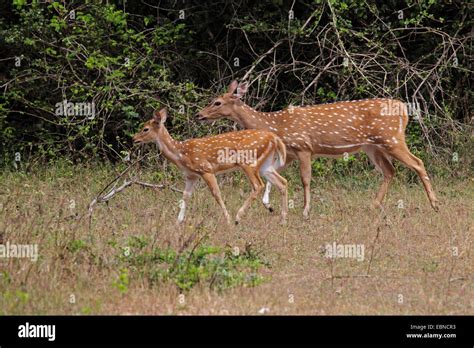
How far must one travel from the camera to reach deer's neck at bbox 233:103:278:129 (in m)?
12.1

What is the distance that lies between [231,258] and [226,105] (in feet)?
12.6

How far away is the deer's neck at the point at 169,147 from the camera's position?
11211 mm

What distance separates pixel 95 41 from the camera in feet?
47.8

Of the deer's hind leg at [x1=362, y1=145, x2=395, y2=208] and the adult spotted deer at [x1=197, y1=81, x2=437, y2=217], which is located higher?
the adult spotted deer at [x1=197, y1=81, x2=437, y2=217]

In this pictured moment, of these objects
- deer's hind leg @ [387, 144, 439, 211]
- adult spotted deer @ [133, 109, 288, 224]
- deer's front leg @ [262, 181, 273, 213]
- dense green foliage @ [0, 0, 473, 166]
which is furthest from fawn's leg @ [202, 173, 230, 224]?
dense green foliage @ [0, 0, 473, 166]

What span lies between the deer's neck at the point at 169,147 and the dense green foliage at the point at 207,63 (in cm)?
224

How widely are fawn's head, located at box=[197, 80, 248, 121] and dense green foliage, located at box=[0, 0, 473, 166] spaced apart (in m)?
1.34

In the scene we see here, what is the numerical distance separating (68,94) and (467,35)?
547cm

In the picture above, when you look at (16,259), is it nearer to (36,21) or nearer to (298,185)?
(298,185)

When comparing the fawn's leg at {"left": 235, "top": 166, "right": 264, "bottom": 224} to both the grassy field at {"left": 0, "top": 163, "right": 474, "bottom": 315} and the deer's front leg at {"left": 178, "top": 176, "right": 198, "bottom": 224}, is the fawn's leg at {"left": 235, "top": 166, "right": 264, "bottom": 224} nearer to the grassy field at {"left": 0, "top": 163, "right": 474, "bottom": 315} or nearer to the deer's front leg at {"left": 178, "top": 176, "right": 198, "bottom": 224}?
the grassy field at {"left": 0, "top": 163, "right": 474, "bottom": 315}

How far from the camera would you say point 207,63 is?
15.3m

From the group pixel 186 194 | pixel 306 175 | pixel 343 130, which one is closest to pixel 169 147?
pixel 186 194

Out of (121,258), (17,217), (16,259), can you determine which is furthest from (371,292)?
(17,217)
